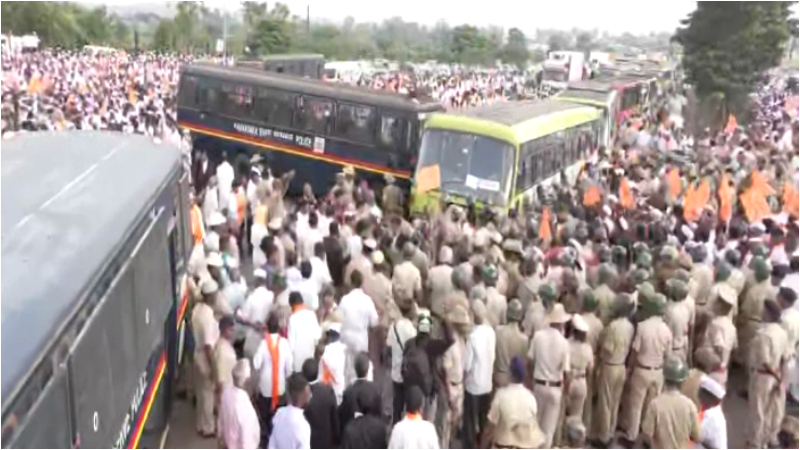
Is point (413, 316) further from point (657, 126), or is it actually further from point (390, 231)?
point (657, 126)

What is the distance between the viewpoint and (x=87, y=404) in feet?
12.5

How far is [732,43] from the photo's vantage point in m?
21.6

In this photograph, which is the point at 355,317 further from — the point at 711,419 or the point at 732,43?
the point at 732,43

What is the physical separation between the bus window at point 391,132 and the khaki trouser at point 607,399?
702 centimetres

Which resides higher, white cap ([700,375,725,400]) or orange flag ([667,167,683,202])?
orange flag ([667,167,683,202])

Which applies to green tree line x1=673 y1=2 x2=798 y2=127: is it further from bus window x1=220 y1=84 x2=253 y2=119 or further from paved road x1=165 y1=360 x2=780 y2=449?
paved road x1=165 y1=360 x2=780 y2=449

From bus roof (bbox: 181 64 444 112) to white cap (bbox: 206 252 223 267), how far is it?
607 cm

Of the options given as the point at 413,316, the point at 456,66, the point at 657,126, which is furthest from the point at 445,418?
the point at 456,66

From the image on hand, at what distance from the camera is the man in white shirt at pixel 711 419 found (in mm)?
4980

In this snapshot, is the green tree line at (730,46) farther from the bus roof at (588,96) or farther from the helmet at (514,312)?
the helmet at (514,312)

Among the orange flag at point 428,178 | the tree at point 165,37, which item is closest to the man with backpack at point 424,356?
the orange flag at point 428,178

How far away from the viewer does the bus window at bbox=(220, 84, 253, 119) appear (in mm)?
14758

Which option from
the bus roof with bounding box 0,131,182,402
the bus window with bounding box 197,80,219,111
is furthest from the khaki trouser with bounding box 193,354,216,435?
the bus window with bounding box 197,80,219,111

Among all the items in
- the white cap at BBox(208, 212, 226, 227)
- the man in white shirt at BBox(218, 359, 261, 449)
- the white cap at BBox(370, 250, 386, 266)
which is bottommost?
the man in white shirt at BBox(218, 359, 261, 449)
